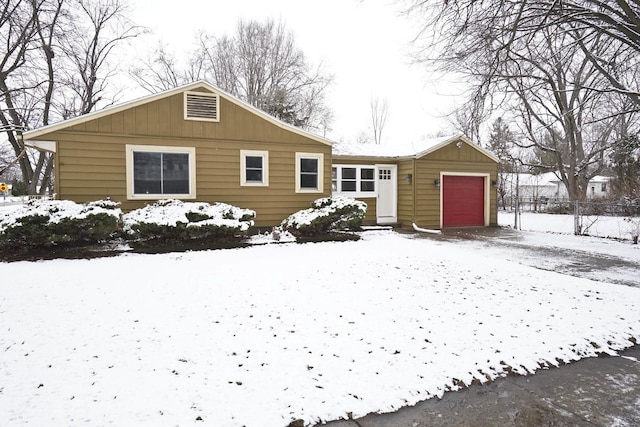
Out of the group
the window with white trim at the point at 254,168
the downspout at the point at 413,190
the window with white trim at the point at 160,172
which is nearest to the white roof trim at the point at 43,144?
the window with white trim at the point at 160,172

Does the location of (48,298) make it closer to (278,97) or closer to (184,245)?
(184,245)

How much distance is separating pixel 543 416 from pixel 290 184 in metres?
8.93

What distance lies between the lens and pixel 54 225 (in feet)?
23.8

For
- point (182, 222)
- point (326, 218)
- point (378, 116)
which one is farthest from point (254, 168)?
point (378, 116)

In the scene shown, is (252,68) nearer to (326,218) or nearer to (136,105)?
(136,105)

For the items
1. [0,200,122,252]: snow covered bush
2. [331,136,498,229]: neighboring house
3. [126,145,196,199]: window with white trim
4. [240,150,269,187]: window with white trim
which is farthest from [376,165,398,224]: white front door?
[0,200,122,252]: snow covered bush

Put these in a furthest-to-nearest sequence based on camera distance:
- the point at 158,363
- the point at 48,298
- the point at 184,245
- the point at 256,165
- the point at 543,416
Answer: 1. the point at 256,165
2. the point at 184,245
3. the point at 48,298
4. the point at 158,363
5. the point at 543,416

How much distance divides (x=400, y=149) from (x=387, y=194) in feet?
6.07

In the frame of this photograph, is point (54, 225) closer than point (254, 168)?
Yes

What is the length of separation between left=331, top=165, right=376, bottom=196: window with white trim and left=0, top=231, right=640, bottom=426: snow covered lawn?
6.34 meters

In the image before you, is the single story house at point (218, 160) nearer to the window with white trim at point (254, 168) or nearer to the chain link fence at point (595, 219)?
the window with white trim at point (254, 168)

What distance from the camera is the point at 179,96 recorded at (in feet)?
32.1

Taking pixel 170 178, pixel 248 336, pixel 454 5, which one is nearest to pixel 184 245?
pixel 170 178

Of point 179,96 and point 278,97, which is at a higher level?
point 278,97
